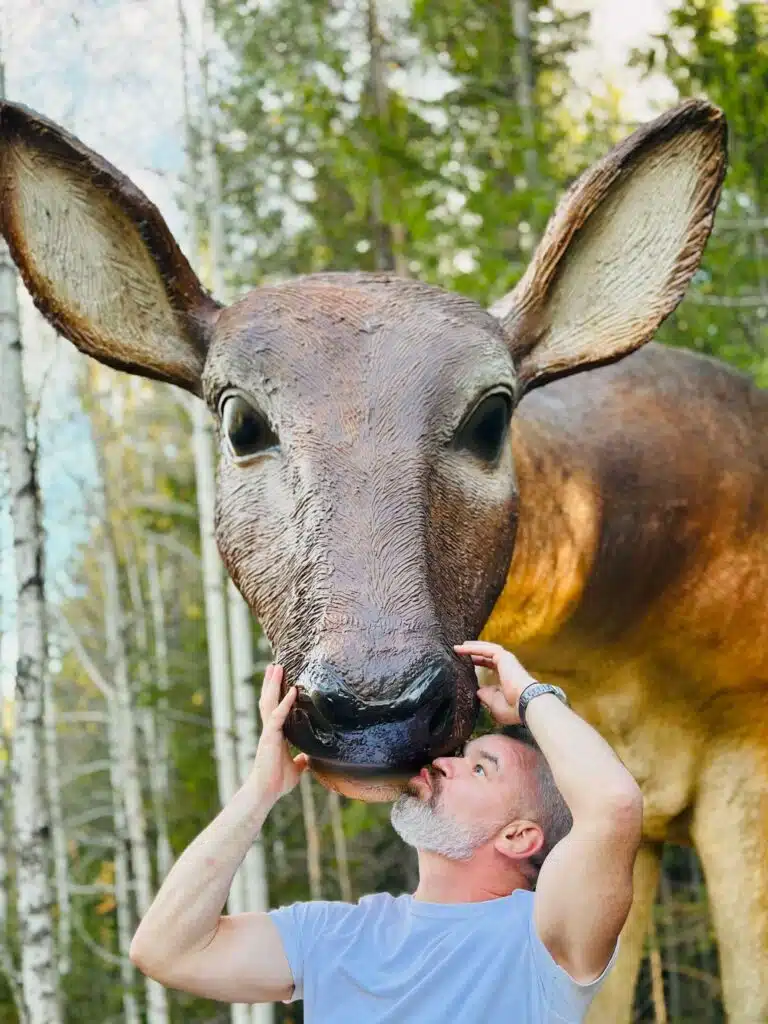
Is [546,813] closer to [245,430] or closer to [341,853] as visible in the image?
[245,430]

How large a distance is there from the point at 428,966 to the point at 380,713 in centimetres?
50

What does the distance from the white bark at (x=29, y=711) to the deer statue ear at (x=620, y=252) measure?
193 cm

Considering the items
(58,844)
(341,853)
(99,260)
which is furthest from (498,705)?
(58,844)

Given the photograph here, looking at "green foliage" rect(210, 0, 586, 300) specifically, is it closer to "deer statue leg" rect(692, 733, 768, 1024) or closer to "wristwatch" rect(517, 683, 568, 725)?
"deer statue leg" rect(692, 733, 768, 1024)

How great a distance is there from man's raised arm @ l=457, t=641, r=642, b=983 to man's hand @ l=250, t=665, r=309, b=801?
53 cm

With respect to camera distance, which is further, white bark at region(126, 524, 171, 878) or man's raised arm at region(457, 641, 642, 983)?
white bark at region(126, 524, 171, 878)

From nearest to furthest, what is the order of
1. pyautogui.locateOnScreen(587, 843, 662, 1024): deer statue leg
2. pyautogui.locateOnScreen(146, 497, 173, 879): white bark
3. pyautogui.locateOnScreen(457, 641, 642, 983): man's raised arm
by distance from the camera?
pyautogui.locateOnScreen(457, 641, 642, 983): man's raised arm, pyautogui.locateOnScreen(587, 843, 662, 1024): deer statue leg, pyautogui.locateOnScreen(146, 497, 173, 879): white bark

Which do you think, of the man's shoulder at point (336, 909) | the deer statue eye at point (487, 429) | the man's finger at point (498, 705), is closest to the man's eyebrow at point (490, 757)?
the man's finger at point (498, 705)

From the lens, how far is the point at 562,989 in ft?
7.00

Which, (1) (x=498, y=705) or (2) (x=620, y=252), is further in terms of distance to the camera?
(2) (x=620, y=252)

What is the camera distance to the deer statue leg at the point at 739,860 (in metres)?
4.25

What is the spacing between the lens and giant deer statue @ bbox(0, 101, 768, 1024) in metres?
2.45

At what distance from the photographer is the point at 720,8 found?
8.89 m

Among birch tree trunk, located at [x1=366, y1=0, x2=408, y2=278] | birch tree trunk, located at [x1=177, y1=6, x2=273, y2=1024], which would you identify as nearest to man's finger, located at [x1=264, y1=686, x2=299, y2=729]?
birch tree trunk, located at [x1=177, y1=6, x2=273, y2=1024]
